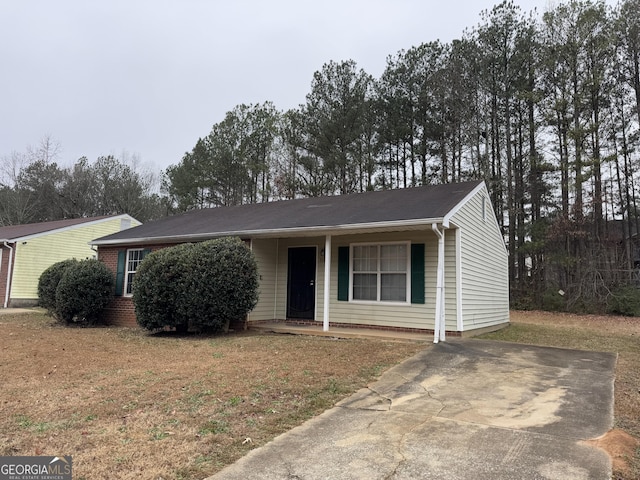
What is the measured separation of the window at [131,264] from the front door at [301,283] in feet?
14.8

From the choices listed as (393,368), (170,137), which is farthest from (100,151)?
(393,368)

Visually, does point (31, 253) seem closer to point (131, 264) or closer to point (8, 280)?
point (8, 280)

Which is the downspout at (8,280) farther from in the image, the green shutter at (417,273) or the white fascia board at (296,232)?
the green shutter at (417,273)

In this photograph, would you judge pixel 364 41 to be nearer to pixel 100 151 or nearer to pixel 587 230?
pixel 587 230

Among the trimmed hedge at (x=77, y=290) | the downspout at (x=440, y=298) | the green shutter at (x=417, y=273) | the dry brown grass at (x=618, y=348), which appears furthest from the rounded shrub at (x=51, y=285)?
the dry brown grass at (x=618, y=348)

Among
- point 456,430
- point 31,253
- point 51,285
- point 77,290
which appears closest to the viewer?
point 456,430

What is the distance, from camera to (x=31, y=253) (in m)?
17.9

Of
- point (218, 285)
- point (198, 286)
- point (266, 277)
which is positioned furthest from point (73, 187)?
point (218, 285)

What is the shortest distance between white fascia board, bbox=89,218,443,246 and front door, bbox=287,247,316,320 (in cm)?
114

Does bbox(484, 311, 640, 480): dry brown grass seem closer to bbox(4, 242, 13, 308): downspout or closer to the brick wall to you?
the brick wall

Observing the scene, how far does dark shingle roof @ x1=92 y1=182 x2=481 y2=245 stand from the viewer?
898 cm

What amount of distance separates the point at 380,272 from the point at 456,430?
20.1ft

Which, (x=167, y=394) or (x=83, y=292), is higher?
(x=83, y=292)

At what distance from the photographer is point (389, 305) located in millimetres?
9500
